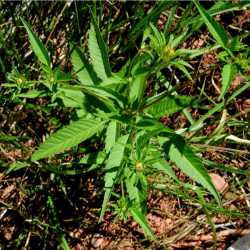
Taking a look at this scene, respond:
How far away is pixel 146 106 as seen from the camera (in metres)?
1.49

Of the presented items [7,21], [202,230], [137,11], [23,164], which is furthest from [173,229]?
[7,21]

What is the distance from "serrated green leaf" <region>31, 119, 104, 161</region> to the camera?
1376 millimetres

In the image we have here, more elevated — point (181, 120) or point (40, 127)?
point (40, 127)

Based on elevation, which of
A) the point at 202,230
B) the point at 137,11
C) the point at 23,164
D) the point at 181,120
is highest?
the point at 137,11

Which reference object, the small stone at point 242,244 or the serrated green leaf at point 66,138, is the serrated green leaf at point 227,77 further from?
the small stone at point 242,244

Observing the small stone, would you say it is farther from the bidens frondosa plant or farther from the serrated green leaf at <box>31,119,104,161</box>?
the serrated green leaf at <box>31,119,104,161</box>

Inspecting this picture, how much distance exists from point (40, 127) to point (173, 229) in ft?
2.58

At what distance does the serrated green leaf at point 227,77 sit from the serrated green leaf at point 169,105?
18 cm

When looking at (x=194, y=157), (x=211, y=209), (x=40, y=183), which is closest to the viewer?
(x=194, y=157)

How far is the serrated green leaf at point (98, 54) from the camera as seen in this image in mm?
1490

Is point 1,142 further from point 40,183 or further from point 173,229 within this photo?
point 173,229

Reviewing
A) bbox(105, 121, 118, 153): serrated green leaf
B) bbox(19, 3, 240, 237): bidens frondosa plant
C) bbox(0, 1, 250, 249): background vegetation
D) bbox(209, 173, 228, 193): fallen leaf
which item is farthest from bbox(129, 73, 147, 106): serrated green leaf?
bbox(209, 173, 228, 193): fallen leaf

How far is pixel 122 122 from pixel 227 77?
1.28 feet

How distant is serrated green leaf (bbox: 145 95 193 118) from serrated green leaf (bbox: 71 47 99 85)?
0.74ft
